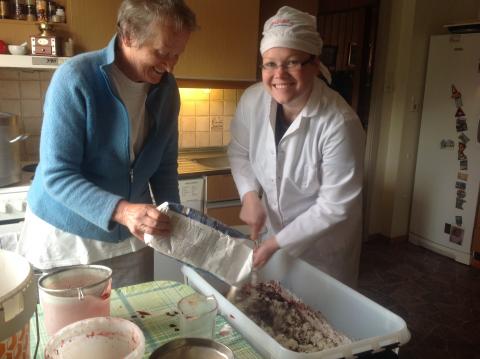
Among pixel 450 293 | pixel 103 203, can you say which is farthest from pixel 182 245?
pixel 450 293

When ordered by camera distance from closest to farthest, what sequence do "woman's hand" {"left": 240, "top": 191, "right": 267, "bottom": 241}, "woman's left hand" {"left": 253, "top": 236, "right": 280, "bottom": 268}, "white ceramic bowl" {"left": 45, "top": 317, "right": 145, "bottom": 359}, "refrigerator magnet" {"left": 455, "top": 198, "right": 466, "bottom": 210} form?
"white ceramic bowl" {"left": 45, "top": 317, "right": 145, "bottom": 359} → "woman's left hand" {"left": 253, "top": 236, "right": 280, "bottom": 268} → "woman's hand" {"left": 240, "top": 191, "right": 267, "bottom": 241} → "refrigerator magnet" {"left": 455, "top": 198, "right": 466, "bottom": 210}

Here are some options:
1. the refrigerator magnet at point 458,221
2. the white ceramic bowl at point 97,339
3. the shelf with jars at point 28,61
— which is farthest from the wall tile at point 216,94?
the white ceramic bowl at point 97,339

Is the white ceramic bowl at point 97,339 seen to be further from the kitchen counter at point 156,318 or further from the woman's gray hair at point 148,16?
the woman's gray hair at point 148,16

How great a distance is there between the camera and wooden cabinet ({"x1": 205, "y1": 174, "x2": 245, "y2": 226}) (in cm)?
244

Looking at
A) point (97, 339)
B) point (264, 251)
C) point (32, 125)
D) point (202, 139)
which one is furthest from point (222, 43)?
point (97, 339)

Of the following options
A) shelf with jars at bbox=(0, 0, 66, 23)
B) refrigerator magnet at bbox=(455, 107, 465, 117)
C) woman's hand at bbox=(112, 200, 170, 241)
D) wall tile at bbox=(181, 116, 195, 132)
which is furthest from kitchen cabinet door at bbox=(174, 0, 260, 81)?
woman's hand at bbox=(112, 200, 170, 241)

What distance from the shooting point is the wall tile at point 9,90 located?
2.31 metres

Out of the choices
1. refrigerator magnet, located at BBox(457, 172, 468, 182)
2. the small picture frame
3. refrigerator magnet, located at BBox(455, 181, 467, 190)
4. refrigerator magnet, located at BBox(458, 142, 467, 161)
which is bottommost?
refrigerator magnet, located at BBox(455, 181, 467, 190)

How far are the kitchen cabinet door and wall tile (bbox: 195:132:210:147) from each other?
45 centimetres

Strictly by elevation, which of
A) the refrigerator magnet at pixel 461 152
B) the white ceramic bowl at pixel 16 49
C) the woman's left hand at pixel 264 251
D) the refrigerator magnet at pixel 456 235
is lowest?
the refrigerator magnet at pixel 456 235

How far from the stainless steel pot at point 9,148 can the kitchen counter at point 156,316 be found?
1.17 m

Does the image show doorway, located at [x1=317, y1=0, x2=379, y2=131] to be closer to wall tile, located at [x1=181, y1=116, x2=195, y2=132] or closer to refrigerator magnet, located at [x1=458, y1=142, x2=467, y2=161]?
refrigerator magnet, located at [x1=458, y1=142, x2=467, y2=161]

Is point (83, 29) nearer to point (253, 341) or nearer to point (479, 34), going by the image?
point (253, 341)

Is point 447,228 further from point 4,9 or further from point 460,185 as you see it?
point 4,9
